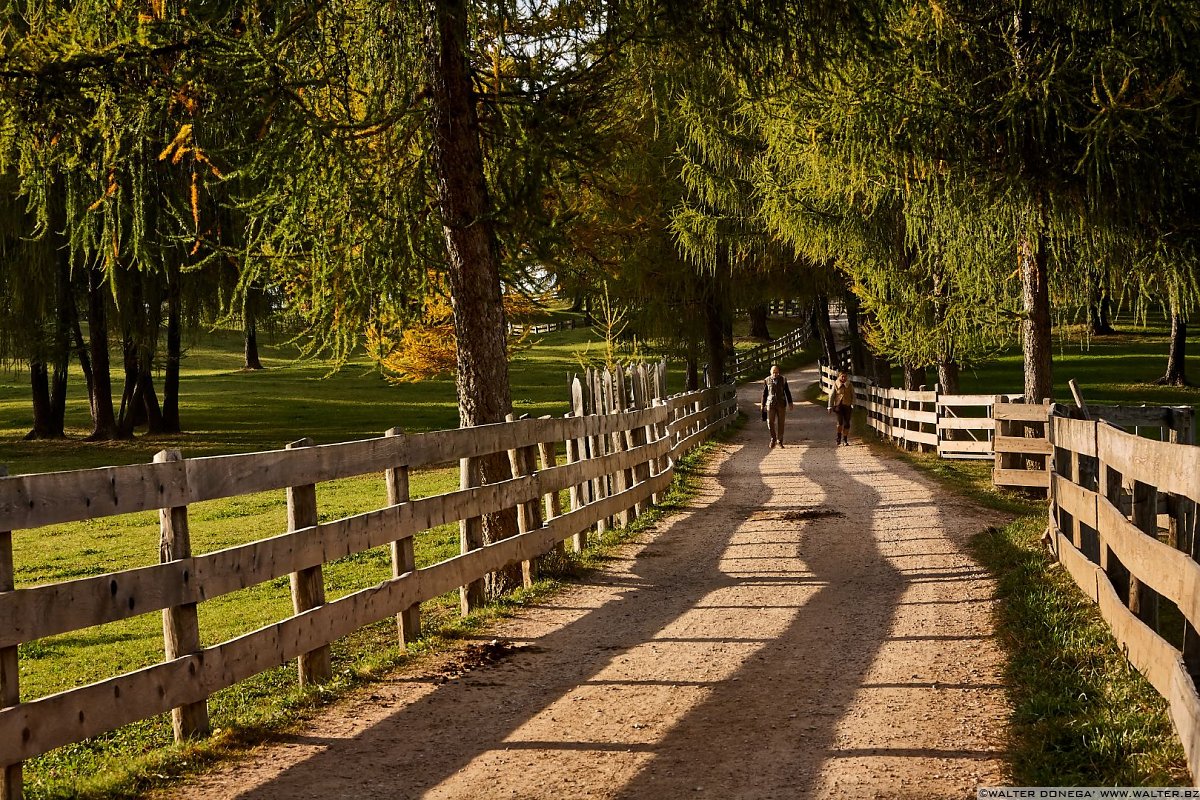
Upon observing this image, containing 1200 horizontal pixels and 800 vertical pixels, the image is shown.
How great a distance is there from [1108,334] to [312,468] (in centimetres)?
6524

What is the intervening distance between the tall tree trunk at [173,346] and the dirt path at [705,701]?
1996 centimetres

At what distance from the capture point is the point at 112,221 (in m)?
10.4

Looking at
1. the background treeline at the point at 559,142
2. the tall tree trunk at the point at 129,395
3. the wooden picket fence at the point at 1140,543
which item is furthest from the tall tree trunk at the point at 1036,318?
the tall tree trunk at the point at 129,395

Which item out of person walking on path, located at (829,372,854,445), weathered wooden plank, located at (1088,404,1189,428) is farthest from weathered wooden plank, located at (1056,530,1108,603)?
person walking on path, located at (829,372,854,445)

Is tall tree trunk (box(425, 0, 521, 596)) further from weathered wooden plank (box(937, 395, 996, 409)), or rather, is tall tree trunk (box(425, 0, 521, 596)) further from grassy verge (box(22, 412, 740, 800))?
weathered wooden plank (box(937, 395, 996, 409))

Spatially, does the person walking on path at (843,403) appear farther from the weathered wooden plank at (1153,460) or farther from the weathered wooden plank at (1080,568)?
the weathered wooden plank at (1153,460)

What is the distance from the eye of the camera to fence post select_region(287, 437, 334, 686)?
7320 millimetres

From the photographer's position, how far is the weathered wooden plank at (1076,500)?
27.8 feet

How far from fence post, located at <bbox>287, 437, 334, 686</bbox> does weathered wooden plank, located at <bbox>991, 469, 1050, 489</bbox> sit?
11564 millimetres

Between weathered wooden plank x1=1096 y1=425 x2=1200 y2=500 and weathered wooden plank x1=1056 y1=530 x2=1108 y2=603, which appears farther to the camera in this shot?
weathered wooden plank x1=1056 y1=530 x2=1108 y2=603

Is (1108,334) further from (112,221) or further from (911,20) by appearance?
(112,221)

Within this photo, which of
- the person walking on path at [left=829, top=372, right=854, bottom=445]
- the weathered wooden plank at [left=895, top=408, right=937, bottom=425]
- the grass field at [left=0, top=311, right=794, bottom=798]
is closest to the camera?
the grass field at [left=0, top=311, right=794, bottom=798]

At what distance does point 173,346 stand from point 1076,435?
28.2m

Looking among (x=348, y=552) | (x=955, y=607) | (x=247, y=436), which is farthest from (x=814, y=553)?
(x=247, y=436)
